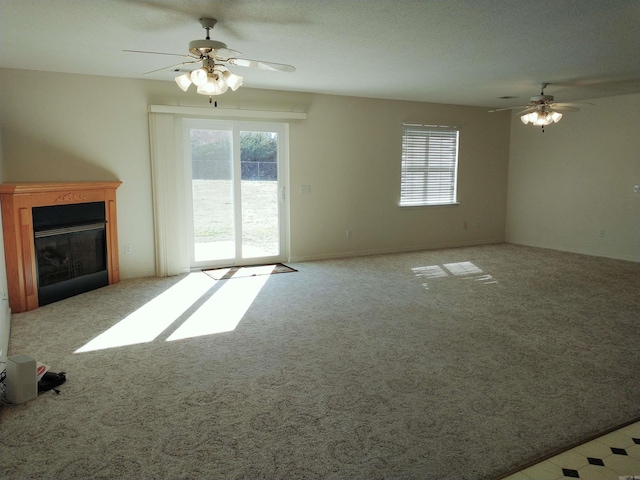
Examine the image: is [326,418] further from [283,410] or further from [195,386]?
[195,386]

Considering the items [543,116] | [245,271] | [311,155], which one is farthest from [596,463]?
[311,155]

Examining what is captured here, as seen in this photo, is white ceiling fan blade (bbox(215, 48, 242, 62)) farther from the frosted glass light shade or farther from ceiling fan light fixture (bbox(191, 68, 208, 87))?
the frosted glass light shade

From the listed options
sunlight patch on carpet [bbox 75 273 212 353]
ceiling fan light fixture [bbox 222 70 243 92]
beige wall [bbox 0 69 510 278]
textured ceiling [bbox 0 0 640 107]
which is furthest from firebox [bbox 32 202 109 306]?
ceiling fan light fixture [bbox 222 70 243 92]

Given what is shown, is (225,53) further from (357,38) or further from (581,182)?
(581,182)

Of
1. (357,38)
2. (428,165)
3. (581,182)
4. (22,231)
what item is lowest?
(22,231)

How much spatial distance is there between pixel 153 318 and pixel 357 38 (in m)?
3.08

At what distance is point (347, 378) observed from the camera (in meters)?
2.97

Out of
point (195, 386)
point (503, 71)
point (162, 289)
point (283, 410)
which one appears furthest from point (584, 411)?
point (162, 289)

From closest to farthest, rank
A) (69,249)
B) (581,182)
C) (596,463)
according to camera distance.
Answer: (596,463), (69,249), (581,182)

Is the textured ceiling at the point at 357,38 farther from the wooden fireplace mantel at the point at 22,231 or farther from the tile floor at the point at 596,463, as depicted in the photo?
the tile floor at the point at 596,463

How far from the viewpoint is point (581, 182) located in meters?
7.43

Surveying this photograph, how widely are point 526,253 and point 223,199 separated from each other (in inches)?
197

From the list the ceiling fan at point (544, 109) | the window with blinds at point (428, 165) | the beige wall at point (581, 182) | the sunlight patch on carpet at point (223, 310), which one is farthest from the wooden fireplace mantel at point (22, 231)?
the beige wall at point (581, 182)

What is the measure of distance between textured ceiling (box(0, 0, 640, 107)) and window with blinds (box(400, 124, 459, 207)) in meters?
1.87
